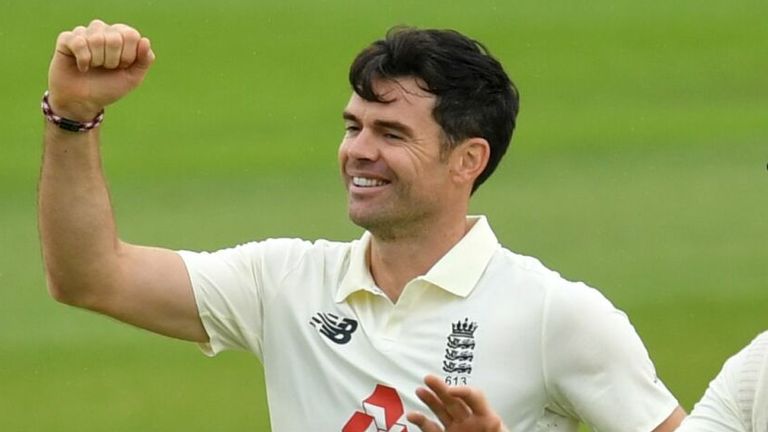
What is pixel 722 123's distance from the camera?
430 inches

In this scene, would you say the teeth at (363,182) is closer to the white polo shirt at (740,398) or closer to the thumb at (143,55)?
the thumb at (143,55)

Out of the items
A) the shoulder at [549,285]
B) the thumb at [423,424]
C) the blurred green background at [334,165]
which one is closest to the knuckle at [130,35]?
the shoulder at [549,285]

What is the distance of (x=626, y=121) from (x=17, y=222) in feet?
10.4

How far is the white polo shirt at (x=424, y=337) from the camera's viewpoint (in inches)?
176

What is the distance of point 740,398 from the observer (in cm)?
378

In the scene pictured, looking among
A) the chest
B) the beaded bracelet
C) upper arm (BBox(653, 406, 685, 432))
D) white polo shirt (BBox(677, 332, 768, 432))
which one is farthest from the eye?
white polo shirt (BBox(677, 332, 768, 432))

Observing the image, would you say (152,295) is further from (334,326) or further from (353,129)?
(353,129)

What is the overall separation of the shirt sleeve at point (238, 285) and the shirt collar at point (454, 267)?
133 millimetres

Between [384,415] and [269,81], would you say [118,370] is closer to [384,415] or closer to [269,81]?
[269,81]

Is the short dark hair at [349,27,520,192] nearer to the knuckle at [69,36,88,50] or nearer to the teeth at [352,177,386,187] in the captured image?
the teeth at [352,177,386,187]

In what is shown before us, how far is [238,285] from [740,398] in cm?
134

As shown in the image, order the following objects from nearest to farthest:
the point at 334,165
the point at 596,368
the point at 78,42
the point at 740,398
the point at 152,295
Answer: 1. the point at 740,398
2. the point at 78,42
3. the point at 596,368
4. the point at 152,295
5. the point at 334,165

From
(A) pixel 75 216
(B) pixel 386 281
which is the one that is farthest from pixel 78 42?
(B) pixel 386 281

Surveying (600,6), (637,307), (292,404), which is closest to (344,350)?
(292,404)
